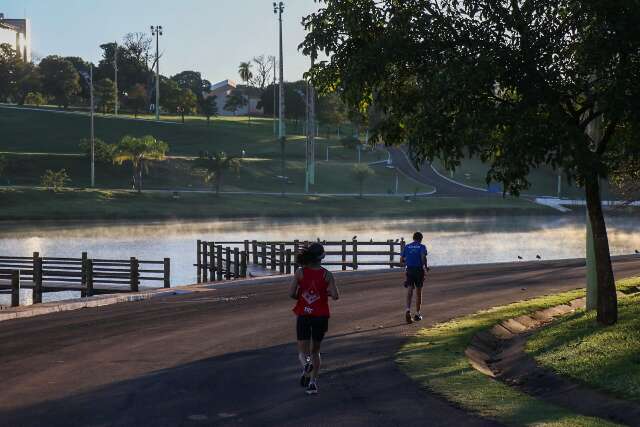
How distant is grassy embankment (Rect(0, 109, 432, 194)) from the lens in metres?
122

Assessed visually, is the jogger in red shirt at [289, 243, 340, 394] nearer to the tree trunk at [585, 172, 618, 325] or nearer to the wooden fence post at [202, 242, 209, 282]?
the tree trunk at [585, 172, 618, 325]

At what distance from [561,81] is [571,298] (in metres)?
10.5

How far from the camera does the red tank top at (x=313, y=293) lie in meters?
13.5

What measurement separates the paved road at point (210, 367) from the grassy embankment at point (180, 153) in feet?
308

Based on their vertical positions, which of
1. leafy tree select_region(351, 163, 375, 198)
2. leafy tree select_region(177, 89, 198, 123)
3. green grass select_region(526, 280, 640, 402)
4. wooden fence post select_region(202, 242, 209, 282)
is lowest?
wooden fence post select_region(202, 242, 209, 282)

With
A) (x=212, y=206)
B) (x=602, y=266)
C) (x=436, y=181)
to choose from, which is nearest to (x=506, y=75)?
(x=602, y=266)

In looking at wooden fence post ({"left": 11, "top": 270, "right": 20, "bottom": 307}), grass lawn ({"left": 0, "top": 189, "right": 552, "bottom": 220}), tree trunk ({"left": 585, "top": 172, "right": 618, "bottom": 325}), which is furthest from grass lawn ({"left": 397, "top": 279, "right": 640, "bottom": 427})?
grass lawn ({"left": 0, "top": 189, "right": 552, "bottom": 220})

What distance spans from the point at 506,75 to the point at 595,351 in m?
4.73

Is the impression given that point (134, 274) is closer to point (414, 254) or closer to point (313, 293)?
point (414, 254)

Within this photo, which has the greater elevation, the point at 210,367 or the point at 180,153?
the point at 180,153

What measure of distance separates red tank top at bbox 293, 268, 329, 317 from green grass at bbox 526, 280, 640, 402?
3.78 metres

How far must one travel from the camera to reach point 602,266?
18453 mm

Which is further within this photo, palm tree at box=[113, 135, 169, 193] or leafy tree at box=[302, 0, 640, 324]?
palm tree at box=[113, 135, 169, 193]

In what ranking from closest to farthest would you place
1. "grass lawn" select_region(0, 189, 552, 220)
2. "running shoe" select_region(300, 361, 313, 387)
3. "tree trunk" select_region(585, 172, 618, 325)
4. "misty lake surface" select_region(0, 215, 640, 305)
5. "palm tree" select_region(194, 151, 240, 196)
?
1. "running shoe" select_region(300, 361, 313, 387)
2. "tree trunk" select_region(585, 172, 618, 325)
3. "misty lake surface" select_region(0, 215, 640, 305)
4. "grass lawn" select_region(0, 189, 552, 220)
5. "palm tree" select_region(194, 151, 240, 196)
